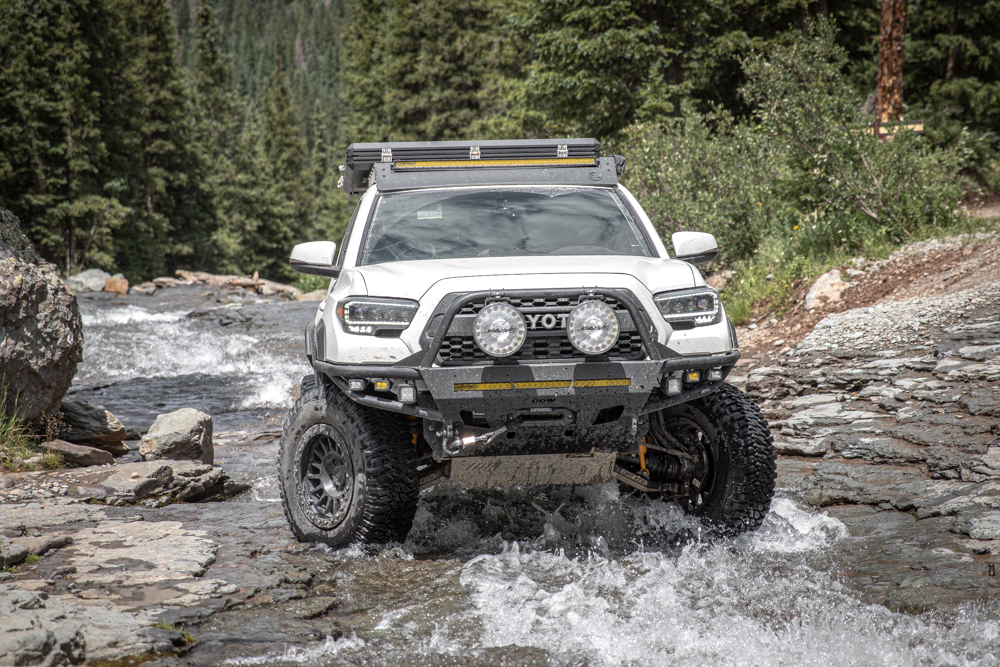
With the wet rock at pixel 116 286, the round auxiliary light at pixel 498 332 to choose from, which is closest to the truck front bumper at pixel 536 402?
the round auxiliary light at pixel 498 332

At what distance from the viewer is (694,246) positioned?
5.32 metres

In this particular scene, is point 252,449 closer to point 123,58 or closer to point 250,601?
point 250,601

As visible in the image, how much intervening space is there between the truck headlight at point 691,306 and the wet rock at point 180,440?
5.28m

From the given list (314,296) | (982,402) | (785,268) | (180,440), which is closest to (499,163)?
(180,440)

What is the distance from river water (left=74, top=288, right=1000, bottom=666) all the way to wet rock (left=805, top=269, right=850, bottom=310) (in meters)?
6.51

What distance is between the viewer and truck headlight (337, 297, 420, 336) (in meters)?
4.36

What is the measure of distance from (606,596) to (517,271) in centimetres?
171

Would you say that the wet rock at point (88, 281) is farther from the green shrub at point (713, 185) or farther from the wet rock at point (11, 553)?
the wet rock at point (11, 553)

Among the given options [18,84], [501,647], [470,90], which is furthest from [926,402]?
[470,90]

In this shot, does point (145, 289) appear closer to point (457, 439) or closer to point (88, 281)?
point (88, 281)

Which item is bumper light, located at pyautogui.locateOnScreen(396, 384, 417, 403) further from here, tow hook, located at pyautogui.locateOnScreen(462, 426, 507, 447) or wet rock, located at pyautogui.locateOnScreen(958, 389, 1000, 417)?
wet rock, located at pyautogui.locateOnScreen(958, 389, 1000, 417)

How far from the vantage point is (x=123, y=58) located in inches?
1527

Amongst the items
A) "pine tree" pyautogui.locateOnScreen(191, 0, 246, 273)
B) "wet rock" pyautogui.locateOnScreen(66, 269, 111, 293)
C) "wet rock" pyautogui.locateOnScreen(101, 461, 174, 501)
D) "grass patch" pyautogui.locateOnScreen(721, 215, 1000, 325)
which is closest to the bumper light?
"wet rock" pyautogui.locateOnScreen(101, 461, 174, 501)

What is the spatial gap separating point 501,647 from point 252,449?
20.1 ft
